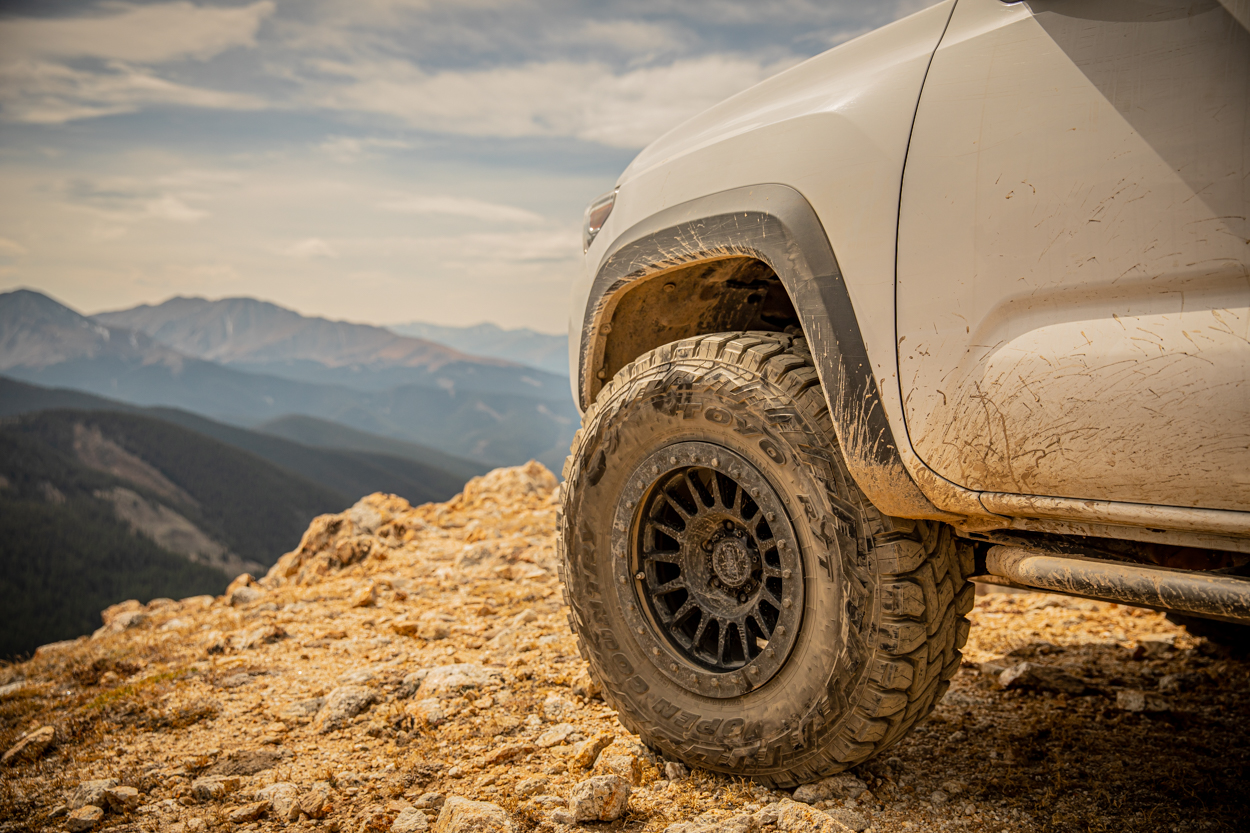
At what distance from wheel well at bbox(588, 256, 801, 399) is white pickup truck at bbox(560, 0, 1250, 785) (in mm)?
40

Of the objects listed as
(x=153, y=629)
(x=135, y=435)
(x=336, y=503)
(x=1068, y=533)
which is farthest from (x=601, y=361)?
(x=135, y=435)

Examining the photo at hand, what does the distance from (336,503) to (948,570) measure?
5174 inches

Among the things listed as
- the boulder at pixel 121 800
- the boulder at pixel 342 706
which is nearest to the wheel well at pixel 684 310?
the boulder at pixel 342 706

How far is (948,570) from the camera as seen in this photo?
5.70 feet

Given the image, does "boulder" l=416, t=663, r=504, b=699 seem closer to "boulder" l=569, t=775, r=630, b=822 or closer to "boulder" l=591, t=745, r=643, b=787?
"boulder" l=591, t=745, r=643, b=787

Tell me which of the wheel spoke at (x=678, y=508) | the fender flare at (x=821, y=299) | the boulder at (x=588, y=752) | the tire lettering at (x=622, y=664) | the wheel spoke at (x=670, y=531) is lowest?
the boulder at (x=588, y=752)

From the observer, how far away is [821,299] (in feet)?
5.47

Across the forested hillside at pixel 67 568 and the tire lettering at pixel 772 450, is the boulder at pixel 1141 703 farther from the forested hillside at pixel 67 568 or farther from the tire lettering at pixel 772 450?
the forested hillside at pixel 67 568

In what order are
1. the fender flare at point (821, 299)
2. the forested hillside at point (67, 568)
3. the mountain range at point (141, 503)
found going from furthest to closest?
1. the mountain range at point (141, 503)
2. the forested hillside at point (67, 568)
3. the fender flare at point (821, 299)

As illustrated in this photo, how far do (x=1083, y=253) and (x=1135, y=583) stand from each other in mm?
623

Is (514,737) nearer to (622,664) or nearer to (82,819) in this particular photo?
(622,664)

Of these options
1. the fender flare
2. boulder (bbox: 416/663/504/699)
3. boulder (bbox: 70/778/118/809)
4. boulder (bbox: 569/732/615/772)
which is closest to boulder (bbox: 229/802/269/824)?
boulder (bbox: 70/778/118/809)

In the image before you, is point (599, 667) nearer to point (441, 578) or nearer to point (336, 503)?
point (441, 578)

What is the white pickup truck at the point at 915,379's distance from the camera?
48.7 inches
